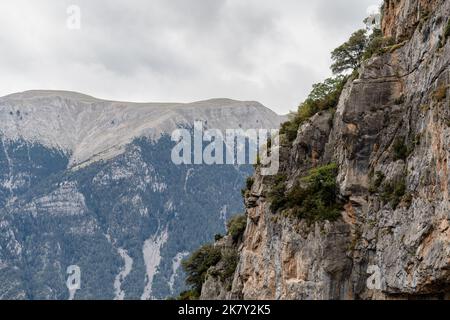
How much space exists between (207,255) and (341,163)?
1554 inches

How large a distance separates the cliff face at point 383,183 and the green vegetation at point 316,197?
1.04m

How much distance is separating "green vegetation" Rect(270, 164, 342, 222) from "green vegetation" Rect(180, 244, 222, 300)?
95.1 ft

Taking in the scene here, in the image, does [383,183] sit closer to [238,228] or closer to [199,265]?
[238,228]

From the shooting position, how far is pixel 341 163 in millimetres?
60750

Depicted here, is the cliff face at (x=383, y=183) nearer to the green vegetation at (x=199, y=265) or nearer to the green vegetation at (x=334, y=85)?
the green vegetation at (x=334, y=85)

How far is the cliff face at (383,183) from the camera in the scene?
4719cm

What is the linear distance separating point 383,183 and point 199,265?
151ft

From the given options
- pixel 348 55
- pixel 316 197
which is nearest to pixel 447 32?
pixel 316 197

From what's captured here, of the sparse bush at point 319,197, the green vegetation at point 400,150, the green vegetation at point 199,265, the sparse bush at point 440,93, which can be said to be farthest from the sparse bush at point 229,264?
the sparse bush at point 440,93

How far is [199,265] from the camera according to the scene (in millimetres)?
96500
